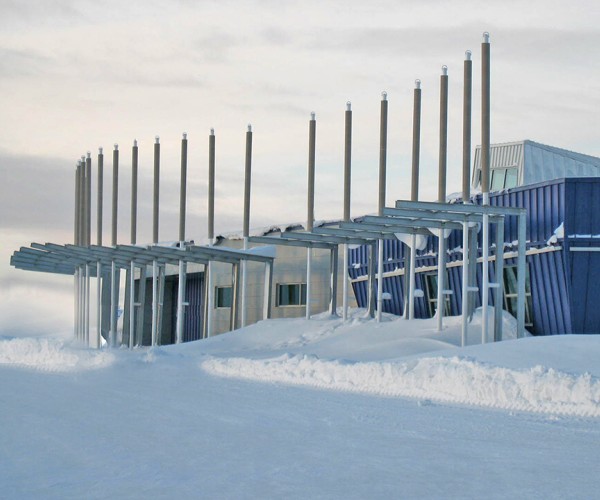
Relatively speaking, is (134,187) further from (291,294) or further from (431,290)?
(431,290)

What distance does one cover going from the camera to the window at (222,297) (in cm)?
4122

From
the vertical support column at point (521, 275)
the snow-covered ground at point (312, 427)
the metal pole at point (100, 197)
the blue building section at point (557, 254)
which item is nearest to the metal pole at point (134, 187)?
the metal pole at point (100, 197)

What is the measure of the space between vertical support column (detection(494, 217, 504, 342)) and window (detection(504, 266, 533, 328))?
147 cm

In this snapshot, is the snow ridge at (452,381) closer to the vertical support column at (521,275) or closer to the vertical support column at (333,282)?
the vertical support column at (521,275)

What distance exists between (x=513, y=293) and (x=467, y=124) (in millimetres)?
4406

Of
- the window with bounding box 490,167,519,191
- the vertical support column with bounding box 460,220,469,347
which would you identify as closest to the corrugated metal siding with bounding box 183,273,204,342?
the window with bounding box 490,167,519,191

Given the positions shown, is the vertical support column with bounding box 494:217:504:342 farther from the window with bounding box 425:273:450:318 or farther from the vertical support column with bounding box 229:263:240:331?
the vertical support column with bounding box 229:263:240:331

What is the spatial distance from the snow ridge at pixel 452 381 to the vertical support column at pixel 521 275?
617 centimetres

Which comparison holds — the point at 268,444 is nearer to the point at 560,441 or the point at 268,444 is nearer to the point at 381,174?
the point at 560,441

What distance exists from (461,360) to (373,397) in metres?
2.02

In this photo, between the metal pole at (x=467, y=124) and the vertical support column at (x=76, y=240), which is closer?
the metal pole at (x=467, y=124)

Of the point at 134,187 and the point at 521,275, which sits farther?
the point at 134,187

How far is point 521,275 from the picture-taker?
24234 mm

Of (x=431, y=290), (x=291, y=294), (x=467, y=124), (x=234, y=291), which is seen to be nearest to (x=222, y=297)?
(x=291, y=294)
